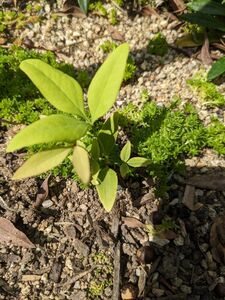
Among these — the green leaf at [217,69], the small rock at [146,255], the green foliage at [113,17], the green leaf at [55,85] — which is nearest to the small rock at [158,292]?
the small rock at [146,255]

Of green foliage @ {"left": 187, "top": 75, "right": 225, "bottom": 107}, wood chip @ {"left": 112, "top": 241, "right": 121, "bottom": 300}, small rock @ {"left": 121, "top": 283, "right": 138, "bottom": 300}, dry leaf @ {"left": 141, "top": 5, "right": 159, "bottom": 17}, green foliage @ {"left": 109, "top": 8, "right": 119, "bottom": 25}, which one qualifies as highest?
dry leaf @ {"left": 141, "top": 5, "right": 159, "bottom": 17}

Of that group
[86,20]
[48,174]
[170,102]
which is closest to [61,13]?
[86,20]

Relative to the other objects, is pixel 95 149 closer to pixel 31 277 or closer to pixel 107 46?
pixel 31 277

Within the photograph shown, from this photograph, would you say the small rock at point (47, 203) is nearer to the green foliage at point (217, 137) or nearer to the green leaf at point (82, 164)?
the green leaf at point (82, 164)

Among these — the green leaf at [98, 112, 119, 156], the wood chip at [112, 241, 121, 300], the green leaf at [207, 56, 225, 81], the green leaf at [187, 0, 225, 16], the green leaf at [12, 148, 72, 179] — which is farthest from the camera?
the green leaf at [187, 0, 225, 16]

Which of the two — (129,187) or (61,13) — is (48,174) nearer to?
(129,187)

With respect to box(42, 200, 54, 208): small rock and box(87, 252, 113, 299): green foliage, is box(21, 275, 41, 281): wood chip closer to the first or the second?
box(87, 252, 113, 299): green foliage

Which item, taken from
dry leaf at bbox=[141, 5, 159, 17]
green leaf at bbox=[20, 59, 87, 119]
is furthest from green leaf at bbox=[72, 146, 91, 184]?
dry leaf at bbox=[141, 5, 159, 17]
